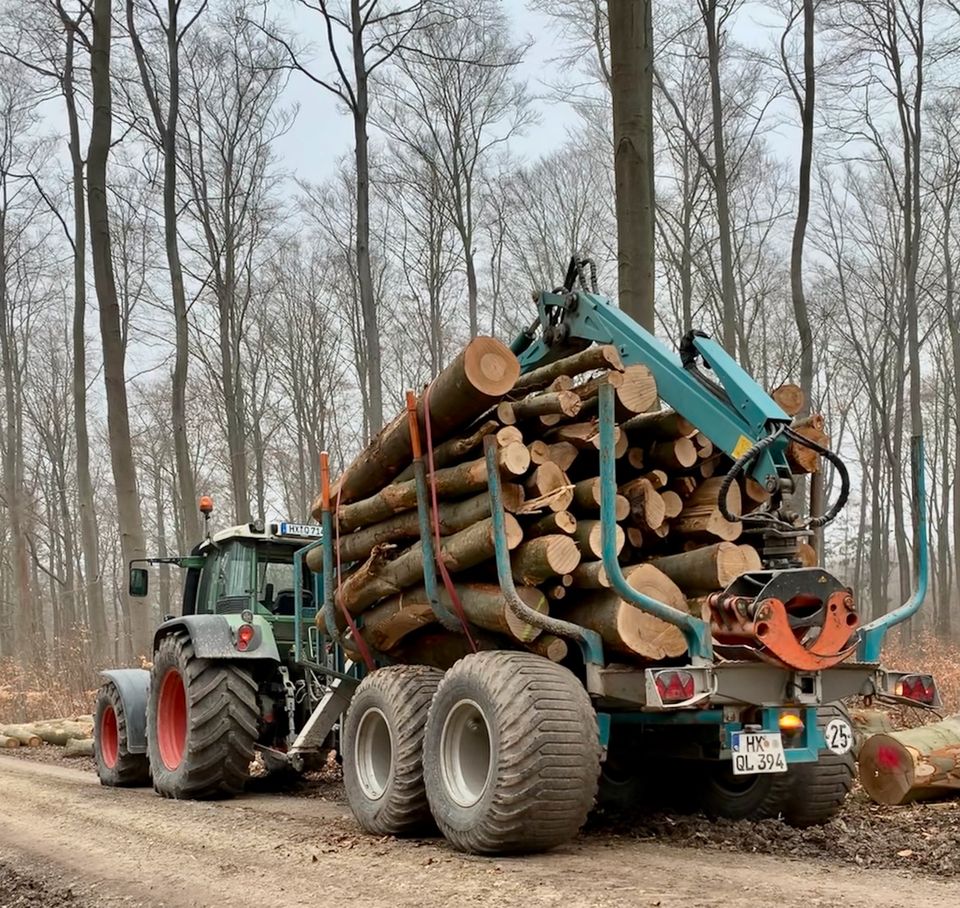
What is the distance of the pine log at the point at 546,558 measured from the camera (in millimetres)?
6141

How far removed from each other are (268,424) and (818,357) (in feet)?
58.9

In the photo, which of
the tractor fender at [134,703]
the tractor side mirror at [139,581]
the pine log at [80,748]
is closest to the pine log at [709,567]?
the tractor fender at [134,703]

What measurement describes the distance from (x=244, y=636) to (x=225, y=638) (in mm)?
158

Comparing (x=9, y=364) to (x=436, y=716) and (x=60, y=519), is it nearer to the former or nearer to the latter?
(x=60, y=519)

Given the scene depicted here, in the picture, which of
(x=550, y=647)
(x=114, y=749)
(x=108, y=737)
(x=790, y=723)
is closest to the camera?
(x=790, y=723)

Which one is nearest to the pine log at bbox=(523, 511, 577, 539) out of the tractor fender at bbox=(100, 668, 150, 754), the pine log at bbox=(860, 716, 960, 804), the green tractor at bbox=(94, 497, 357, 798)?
the green tractor at bbox=(94, 497, 357, 798)

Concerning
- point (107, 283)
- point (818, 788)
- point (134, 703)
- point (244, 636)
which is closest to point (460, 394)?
point (818, 788)

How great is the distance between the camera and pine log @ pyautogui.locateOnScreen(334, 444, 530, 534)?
6.38 m

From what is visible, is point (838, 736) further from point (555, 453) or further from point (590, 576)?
point (555, 453)

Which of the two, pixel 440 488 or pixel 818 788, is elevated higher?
pixel 440 488

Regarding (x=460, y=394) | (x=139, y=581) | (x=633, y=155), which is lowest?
(x=139, y=581)

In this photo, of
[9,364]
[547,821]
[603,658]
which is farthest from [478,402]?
[9,364]

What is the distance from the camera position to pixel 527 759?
555cm

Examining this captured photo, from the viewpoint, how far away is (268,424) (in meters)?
35.4
